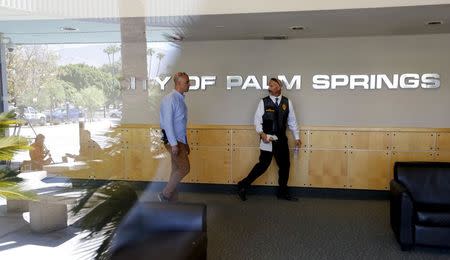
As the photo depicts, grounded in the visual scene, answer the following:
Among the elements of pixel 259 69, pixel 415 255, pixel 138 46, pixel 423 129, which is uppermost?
pixel 138 46

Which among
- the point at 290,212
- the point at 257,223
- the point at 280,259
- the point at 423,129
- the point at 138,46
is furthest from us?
the point at 138,46

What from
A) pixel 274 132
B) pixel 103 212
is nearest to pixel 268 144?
pixel 274 132

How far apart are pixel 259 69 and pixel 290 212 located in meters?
2.59

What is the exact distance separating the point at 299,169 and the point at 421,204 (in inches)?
92.2

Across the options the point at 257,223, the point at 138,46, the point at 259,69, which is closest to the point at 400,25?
the point at 259,69

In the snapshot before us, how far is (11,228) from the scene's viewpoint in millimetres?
4469

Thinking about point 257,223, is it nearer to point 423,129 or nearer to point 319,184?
point 319,184

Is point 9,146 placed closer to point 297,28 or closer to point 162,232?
point 162,232

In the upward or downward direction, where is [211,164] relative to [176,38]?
downward

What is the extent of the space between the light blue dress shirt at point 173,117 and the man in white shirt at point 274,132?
4.64ft

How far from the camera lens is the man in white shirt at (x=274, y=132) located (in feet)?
20.7

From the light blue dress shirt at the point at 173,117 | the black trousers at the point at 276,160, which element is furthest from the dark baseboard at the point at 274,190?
the light blue dress shirt at the point at 173,117

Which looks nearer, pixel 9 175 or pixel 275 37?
pixel 9 175

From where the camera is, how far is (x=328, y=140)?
652cm
